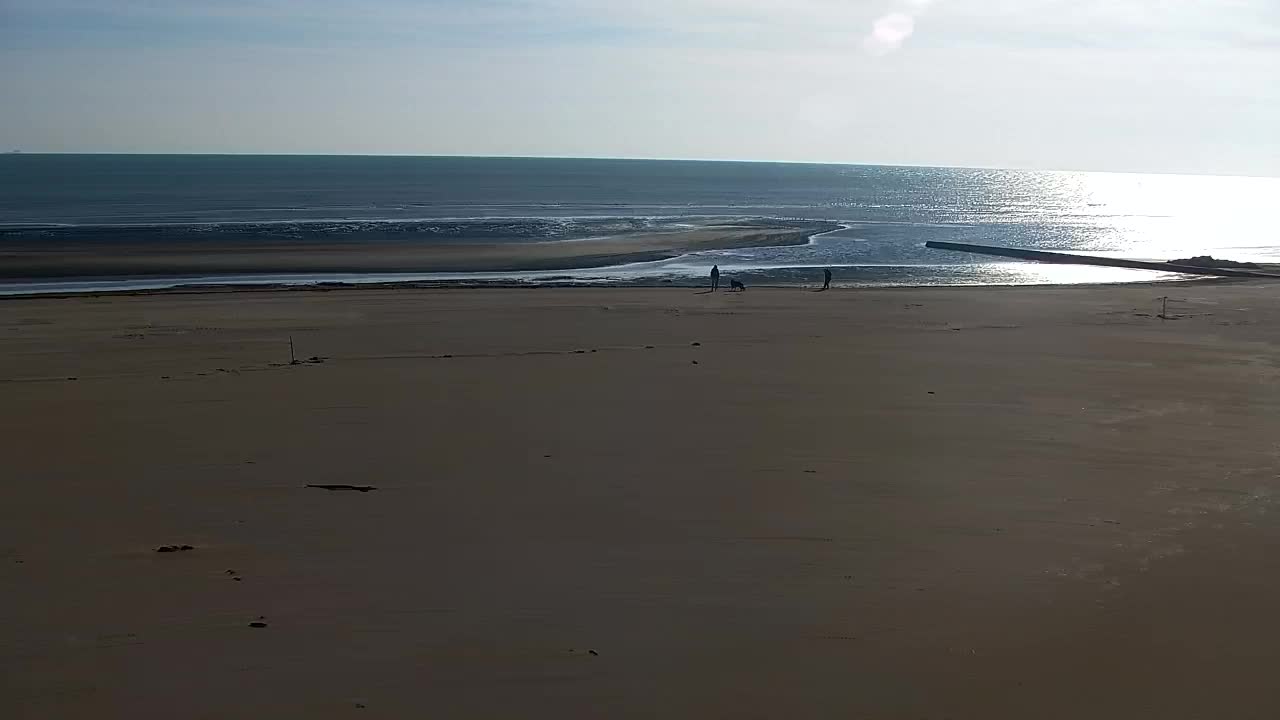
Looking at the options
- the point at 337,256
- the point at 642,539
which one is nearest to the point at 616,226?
the point at 337,256

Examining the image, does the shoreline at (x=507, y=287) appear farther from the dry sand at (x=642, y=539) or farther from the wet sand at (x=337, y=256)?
the dry sand at (x=642, y=539)

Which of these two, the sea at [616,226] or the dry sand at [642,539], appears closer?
the dry sand at [642,539]

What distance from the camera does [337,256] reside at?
149 feet

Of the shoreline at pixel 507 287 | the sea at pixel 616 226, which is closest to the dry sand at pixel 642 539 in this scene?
the shoreline at pixel 507 287

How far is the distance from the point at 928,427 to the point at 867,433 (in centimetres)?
79

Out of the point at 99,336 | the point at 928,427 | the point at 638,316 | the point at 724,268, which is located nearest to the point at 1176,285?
the point at 724,268

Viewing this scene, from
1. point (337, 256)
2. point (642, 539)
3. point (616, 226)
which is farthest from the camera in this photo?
point (616, 226)

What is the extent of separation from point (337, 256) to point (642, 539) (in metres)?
40.1

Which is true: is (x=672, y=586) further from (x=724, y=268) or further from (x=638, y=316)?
(x=724, y=268)

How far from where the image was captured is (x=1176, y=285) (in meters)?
34.7

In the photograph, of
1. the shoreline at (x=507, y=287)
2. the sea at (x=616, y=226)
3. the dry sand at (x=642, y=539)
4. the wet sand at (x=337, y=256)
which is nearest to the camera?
the dry sand at (x=642, y=539)

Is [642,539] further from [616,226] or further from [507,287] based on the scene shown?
[616,226]

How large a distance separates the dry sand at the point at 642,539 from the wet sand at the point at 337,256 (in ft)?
83.4

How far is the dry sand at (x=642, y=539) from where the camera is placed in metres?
5.55
